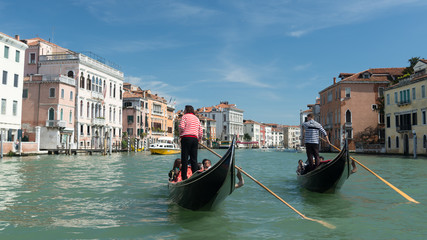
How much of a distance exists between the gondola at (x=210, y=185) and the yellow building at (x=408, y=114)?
2217 cm

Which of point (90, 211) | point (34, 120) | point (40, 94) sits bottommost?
point (90, 211)

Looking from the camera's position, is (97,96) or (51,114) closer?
(51,114)

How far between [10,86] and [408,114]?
Result: 26927 mm

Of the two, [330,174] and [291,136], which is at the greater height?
[291,136]

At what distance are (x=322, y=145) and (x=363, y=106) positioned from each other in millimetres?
6223

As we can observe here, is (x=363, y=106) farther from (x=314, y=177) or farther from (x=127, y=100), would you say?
(x=314, y=177)

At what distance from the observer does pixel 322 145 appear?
41125 millimetres

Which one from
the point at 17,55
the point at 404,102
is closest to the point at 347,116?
the point at 404,102

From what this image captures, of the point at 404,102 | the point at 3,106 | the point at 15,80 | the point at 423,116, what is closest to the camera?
the point at 3,106

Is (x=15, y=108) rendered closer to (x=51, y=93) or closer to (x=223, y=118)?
(x=51, y=93)

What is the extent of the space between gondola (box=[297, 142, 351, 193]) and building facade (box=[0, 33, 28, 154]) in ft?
70.5

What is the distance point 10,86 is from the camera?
2564 cm

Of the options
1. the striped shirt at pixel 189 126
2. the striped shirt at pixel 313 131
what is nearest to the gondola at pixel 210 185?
the striped shirt at pixel 189 126

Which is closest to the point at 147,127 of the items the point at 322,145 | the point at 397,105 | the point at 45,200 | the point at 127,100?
the point at 127,100
